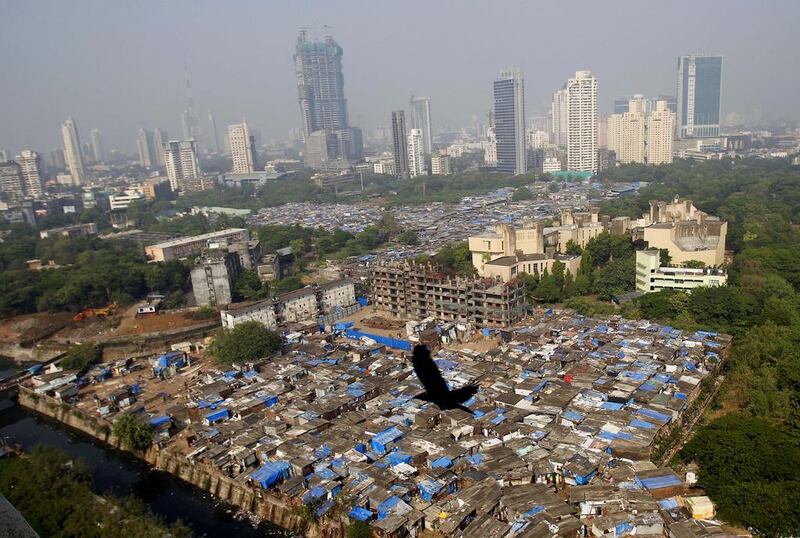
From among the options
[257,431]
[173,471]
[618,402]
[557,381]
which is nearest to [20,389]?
[173,471]

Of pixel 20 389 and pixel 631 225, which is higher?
pixel 631 225

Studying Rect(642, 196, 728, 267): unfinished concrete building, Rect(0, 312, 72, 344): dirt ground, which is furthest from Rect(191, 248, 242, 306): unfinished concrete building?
Rect(642, 196, 728, 267): unfinished concrete building

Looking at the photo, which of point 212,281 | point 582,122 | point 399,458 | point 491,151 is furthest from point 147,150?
point 399,458

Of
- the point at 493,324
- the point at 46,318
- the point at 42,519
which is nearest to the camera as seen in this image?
the point at 42,519

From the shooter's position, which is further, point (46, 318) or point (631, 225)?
point (631, 225)

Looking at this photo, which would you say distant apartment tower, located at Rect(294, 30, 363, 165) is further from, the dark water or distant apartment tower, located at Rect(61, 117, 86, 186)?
the dark water

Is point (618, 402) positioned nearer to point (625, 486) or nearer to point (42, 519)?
point (625, 486)
